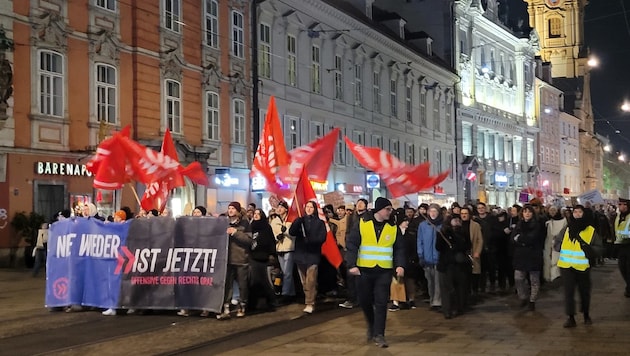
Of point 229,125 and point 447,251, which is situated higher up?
point 229,125

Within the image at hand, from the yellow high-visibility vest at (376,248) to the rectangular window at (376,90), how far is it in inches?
1339

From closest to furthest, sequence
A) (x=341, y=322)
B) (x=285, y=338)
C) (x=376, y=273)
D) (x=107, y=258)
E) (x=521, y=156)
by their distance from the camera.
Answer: (x=376, y=273)
(x=285, y=338)
(x=341, y=322)
(x=107, y=258)
(x=521, y=156)

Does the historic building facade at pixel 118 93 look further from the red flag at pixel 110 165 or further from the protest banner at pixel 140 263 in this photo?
the protest banner at pixel 140 263

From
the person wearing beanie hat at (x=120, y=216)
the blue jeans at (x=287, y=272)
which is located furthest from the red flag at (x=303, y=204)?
the person wearing beanie hat at (x=120, y=216)

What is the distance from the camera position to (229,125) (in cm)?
3159

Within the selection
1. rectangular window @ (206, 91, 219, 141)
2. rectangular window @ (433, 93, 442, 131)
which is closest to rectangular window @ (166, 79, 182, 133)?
rectangular window @ (206, 91, 219, 141)

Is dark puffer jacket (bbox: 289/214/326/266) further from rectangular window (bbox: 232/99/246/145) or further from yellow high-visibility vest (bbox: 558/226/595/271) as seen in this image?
rectangular window (bbox: 232/99/246/145)

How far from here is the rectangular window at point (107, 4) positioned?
25203mm

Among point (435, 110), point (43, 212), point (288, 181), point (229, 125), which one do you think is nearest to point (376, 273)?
point (288, 181)

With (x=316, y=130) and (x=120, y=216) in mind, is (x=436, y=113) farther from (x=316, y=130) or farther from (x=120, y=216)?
(x=120, y=216)

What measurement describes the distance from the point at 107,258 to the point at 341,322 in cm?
399

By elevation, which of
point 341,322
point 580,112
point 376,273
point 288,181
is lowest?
point 341,322

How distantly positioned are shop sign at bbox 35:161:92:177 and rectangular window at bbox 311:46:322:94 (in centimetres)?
1519

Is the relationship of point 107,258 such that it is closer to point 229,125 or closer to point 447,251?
point 447,251
